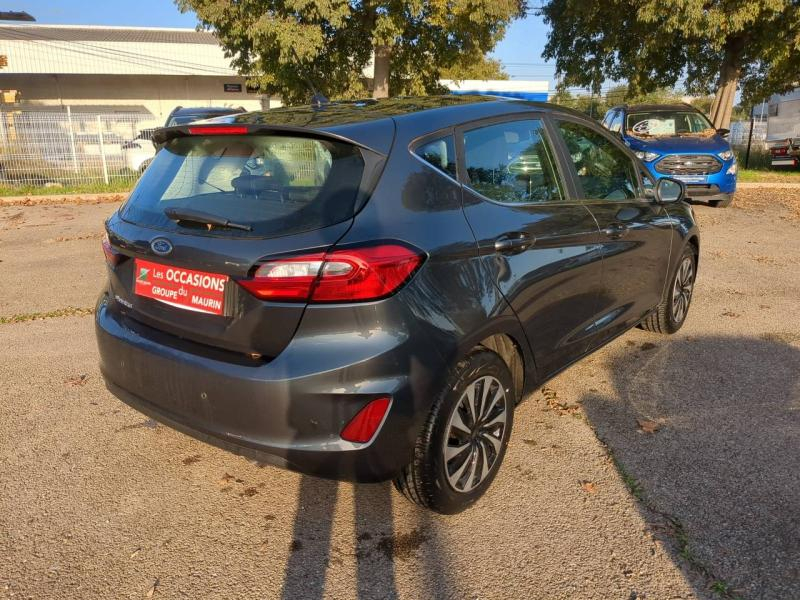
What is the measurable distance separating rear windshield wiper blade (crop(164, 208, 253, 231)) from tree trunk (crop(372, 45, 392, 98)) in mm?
15699

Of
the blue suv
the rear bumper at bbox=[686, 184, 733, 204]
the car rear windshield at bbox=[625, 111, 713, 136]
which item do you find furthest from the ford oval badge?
the car rear windshield at bbox=[625, 111, 713, 136]

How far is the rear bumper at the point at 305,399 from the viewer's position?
2396 millimetres

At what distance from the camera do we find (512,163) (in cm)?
330

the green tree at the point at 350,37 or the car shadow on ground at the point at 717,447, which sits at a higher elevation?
the green tree at the point at 350,37

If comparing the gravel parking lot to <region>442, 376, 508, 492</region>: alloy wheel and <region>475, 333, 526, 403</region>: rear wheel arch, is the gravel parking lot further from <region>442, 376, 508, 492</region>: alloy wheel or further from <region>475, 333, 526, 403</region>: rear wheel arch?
<region>475, 333, 526, 403</region>: rear wheel arch

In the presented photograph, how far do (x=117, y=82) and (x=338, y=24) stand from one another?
29.4m

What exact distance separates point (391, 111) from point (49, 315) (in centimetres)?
416

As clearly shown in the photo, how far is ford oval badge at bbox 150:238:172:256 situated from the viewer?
267cm

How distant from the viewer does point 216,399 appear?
254cm

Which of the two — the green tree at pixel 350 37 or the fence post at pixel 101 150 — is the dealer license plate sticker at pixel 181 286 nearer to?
the green tree at pixel 350 37

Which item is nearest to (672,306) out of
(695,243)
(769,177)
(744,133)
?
(695,243)

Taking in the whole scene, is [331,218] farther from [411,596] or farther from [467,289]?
[411,596]

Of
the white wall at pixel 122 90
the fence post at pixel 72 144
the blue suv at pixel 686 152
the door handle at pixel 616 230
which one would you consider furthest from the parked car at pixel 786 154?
the white wall at pixel 122 90

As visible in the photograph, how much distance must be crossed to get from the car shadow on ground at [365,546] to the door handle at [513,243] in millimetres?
1181
